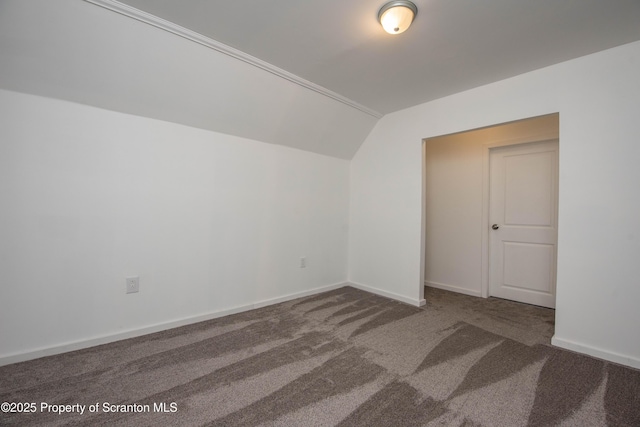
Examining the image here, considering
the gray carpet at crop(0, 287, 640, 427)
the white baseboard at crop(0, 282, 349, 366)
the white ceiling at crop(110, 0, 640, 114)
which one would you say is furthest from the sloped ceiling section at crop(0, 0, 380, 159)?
the gray carpet at crop(0, 287, 640, 427)

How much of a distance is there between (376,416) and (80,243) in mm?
2309

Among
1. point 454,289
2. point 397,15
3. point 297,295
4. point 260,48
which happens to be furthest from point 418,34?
point 454,289

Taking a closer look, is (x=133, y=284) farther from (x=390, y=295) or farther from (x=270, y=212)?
(x=390, y=295)

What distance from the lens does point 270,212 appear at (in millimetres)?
3051

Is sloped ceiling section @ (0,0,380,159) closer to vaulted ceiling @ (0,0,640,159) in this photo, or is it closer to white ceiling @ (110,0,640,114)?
vaulted ceiling @ (0,0,640,159)

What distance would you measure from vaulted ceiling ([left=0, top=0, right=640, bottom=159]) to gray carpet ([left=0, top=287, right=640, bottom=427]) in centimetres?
188

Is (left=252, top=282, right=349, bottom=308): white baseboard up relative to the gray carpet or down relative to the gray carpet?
up

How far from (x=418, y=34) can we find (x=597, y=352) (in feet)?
8.75

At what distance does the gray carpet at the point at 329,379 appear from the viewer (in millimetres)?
1389

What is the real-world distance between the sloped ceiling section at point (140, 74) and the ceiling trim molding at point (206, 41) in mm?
32

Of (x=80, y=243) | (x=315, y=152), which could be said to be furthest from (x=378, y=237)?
(x=80, y=243)

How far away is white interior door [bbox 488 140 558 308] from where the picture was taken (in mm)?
3074

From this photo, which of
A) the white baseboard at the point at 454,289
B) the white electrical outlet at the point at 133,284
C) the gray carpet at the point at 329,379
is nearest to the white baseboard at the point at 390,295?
the gray carpet at the point at 329,379

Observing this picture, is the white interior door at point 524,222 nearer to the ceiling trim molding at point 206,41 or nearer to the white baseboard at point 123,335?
the ceiling trim molding at point 206,41
